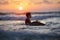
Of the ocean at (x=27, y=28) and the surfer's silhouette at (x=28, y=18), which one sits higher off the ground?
the surfer's silhouette at (x=28, y=18)

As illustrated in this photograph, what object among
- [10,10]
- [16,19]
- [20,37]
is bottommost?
[20,37]

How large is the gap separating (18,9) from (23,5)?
73 millimetres

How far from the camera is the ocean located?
152cm

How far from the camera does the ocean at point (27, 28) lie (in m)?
1.52

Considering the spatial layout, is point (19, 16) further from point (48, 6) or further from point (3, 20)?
point (48, 6)

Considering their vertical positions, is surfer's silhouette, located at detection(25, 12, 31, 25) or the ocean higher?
surfer's silhouette, located at detection(25, 12, 31, 25)

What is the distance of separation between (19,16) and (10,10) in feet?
0.63

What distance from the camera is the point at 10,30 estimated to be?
159 centimetres

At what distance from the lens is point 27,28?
159 centimetres

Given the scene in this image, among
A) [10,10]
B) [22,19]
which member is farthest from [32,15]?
[10,10]

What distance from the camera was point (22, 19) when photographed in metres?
1.70

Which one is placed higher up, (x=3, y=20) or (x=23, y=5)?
(x=23, y=5)

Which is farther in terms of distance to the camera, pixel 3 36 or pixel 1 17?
pixel 1 17

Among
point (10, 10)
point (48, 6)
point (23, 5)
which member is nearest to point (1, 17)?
point (10, 10)
